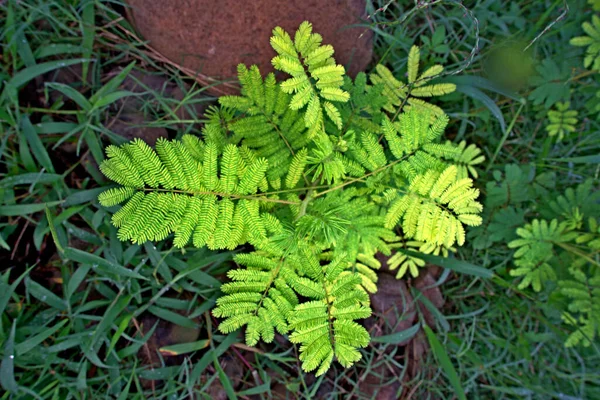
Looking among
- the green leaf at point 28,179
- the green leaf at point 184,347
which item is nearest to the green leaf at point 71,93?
the green leaf at point 28,179

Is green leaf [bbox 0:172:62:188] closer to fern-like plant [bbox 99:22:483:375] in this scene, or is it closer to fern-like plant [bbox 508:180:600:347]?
fern-like plant [bbox 99:22:483:375]

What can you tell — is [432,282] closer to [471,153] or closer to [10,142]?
[471,153]

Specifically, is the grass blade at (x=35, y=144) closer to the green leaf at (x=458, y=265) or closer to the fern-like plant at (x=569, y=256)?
the green leaf at (x=458, y=265)

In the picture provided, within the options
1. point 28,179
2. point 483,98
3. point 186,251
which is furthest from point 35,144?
point 483,98

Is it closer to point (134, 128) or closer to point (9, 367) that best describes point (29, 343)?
point (9, 367)

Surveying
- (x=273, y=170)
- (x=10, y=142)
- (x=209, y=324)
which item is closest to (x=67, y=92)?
(x=10, y=142)

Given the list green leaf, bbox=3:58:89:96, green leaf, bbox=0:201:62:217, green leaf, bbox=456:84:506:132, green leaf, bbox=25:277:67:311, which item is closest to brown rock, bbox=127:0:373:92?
green leaf, bbox=3:58:89:96
